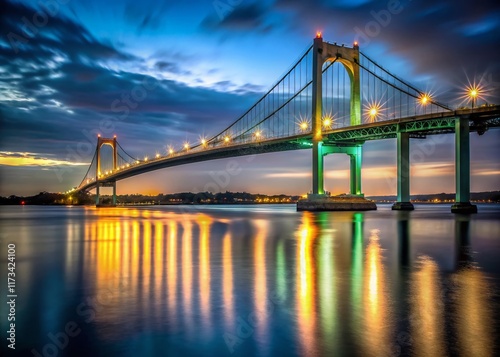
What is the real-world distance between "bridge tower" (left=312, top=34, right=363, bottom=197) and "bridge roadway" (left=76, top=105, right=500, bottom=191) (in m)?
1.09

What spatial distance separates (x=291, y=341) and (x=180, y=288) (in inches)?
131

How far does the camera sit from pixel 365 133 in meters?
47.8

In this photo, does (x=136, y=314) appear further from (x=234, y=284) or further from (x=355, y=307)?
(x=355, y=307)

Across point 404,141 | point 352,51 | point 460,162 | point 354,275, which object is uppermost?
point 352,51

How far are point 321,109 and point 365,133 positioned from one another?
557 cm

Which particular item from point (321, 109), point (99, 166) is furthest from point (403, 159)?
point (99, 166)

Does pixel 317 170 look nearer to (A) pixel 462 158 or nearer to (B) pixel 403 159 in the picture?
(B) pixel 403 159

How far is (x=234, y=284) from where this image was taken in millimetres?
7875

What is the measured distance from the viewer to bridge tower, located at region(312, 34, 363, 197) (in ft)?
155

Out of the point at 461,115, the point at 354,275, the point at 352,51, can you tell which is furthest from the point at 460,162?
the point at 354,275

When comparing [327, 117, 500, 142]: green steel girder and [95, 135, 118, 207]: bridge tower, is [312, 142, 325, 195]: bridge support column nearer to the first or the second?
[327, 117, 500, 142]: green steel girder

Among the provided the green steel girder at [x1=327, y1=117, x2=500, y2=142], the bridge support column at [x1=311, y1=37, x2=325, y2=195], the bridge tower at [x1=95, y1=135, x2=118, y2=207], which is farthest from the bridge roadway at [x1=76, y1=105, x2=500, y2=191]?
the bridge tower at [x1=95, y1=135, x2=118, y2=207]

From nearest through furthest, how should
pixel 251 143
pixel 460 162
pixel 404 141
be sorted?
pixel 460 162 < pixel 404 141 < pixel 251 143

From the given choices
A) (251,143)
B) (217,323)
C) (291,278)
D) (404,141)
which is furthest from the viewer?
(251,143)
